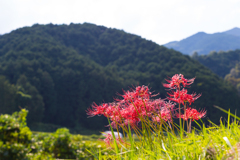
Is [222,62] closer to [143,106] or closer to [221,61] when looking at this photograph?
[221,61]

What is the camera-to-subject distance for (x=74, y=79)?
38688 millimetres

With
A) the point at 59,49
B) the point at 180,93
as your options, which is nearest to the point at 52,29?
the point at 59,49

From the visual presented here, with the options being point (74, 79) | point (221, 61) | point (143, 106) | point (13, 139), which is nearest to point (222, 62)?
point (221, 61)

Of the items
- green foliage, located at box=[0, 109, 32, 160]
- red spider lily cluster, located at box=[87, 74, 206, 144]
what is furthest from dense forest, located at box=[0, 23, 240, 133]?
red spider lily cluster, located at box=[87, 74, 206, 144]

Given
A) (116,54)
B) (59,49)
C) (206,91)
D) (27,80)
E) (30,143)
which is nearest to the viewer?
(30,143)

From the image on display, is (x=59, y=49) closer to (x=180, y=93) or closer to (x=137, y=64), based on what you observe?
(x=137, y=64)

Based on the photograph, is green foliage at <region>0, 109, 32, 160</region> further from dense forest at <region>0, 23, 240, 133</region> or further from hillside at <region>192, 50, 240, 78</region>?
hillside at <region>192, 50, 240, 78</region>

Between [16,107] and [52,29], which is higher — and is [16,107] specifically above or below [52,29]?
below

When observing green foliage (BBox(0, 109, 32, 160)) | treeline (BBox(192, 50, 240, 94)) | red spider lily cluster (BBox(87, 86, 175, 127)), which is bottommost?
green foliage (BBox(0, 109, 32, 160))

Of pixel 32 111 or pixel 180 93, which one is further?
pixel 32 111

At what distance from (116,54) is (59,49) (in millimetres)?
15227

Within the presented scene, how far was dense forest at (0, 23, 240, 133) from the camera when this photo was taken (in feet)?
104

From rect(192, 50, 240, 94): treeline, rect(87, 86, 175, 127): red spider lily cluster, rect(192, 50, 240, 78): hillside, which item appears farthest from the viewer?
rect(192, 50, 240, 78): hillside

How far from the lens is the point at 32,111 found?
29.7 m
